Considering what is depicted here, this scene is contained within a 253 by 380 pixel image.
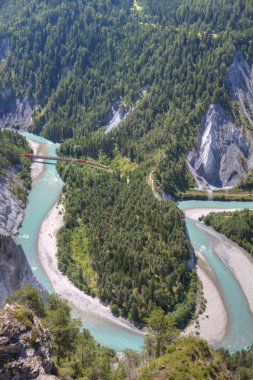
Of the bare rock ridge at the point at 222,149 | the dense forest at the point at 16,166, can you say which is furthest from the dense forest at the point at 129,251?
the bare rock ridge at the point at 222,149

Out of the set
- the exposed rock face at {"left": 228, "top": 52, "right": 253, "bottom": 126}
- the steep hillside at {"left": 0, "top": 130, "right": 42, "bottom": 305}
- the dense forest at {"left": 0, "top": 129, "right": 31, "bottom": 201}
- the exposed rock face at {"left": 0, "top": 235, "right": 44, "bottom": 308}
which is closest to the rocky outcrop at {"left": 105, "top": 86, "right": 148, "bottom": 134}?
the steep hillside at {"left": 0, "top": 130, "right": 42, "bottom": 305}

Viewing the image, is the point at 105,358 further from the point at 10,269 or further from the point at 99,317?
the point at 99,317

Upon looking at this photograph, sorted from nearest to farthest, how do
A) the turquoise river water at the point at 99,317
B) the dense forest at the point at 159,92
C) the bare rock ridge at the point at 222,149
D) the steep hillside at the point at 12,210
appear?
the steep hillside at the point at 12,210 → the turquoise river water at the point at 99,317 → the bare rock ridge at the point at 222,149 → the dense forest at the point at 159,92

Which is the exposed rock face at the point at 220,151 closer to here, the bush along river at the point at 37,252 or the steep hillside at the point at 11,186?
the bush along river at the point at 37,252

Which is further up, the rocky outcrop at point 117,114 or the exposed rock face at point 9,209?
the rocky outcrop at point 117,114

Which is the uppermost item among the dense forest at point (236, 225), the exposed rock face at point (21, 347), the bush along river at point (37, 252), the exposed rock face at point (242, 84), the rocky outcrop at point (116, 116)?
the exposed rock face at point (242, 84)

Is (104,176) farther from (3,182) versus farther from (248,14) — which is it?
(248,14)

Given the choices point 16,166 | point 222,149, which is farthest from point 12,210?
point 222,149
